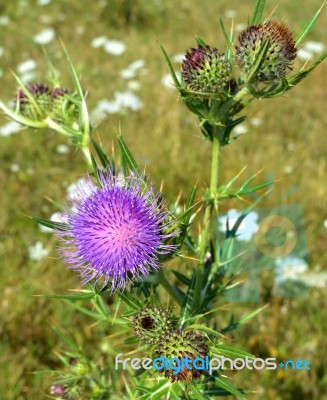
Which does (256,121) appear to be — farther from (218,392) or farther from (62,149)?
(218,392)

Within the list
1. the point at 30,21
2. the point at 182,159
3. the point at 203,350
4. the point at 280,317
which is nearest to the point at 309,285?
the point at 280,317

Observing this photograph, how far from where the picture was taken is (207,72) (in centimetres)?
175

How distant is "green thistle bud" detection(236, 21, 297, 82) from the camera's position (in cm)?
172

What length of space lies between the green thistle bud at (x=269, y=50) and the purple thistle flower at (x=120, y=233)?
549 mm

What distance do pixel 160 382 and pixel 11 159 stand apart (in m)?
3.87

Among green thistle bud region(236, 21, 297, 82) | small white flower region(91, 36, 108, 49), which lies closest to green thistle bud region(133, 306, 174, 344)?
green thistle bud region(236, 21, 297, 82)

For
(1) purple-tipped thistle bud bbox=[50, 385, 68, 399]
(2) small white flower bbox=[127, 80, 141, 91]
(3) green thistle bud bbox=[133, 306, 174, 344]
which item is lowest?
(1) purple-tipped thistle bud bbox=[50, 385, 68, 399]

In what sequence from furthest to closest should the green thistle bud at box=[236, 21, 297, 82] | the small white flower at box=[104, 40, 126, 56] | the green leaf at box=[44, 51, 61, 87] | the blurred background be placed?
the small white flower at box=[104, 40, 126, 56] < the blurred background < the green leaf at box=[44, 51, 61, 87] < the green thistle bud at box=[236, 21, 297, 82]

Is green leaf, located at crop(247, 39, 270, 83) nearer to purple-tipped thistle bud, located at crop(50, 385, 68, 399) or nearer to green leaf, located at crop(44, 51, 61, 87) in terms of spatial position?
green leaf, located at crop(44, 51, 61, 87)

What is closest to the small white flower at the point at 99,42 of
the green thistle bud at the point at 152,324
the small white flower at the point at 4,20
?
the small white flower at the point at 4,20

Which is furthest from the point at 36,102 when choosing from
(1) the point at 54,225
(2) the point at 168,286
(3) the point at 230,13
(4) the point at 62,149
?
(3) the point at 230,13

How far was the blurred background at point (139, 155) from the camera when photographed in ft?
10.7

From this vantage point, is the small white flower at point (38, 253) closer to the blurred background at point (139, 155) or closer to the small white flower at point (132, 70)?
the blurred background at point (139, 155)

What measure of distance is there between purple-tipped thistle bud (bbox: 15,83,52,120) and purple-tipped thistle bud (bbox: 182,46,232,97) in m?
0.71
